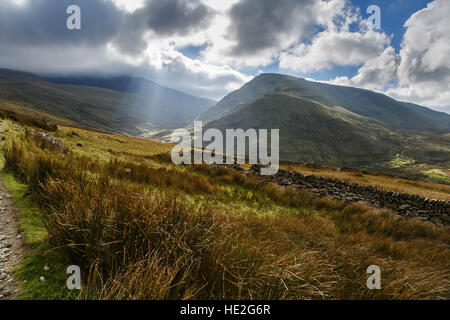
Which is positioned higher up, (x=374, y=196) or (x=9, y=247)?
(x=9, y=247)

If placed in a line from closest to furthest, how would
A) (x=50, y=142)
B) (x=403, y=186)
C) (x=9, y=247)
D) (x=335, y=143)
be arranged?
(x=9, y=247)
(x=50, y=142)
(x=403, y=186)
(x=335, y=143)

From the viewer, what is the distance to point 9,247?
2150mm

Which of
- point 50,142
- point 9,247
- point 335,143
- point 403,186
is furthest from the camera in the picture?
point 335,143

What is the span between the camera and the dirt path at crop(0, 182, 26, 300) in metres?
1.67

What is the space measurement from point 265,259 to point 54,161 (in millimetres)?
4734

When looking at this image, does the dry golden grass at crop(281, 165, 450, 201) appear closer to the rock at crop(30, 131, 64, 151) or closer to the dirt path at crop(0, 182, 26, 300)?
the dirt path at crop(0, 182, 26, 300)

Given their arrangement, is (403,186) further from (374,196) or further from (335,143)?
(335,143)

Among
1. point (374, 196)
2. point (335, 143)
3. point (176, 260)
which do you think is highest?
point (335, 143)

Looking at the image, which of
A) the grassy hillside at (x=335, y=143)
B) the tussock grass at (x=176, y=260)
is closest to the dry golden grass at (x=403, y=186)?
the tussock grass at (x=176, y=260)

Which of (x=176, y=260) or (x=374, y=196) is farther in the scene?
(x=374, y=196)

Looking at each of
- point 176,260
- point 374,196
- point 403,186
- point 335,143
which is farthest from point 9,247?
point 335,143

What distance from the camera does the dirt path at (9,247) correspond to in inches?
65.9
